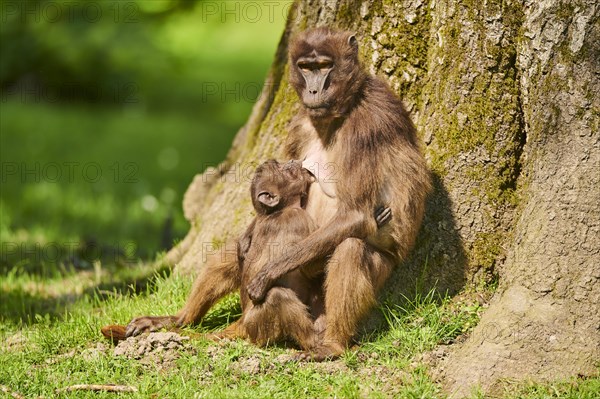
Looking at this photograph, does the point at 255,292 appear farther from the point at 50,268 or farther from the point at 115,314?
the point at 50,268

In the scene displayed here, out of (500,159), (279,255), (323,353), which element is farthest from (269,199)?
(500,159)

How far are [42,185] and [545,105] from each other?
832 cm

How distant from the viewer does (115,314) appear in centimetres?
625

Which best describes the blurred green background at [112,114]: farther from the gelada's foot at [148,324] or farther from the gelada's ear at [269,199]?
the gelada's ear at [269,199]

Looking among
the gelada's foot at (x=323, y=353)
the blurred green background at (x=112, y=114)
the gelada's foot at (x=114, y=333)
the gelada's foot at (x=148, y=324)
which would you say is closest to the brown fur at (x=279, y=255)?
the gelada's foot at (x=323, y=353)

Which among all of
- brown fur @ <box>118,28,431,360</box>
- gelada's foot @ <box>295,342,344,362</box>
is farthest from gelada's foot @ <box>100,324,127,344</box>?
gelada's foot @ <box>295,342,344,362</box>

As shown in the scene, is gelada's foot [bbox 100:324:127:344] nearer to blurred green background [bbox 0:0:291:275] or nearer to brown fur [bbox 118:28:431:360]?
brown fur [bbox 118:28:431:360]

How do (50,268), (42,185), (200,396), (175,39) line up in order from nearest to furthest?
(200,396), (50,268), (42,185), (175,39)

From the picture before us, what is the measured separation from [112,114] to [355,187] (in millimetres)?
12404

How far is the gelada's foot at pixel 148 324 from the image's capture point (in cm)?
573

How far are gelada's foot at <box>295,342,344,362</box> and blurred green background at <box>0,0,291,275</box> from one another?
3500 millimetres

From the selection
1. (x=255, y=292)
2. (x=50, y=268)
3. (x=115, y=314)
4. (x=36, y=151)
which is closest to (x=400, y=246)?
(x=255, y=292)

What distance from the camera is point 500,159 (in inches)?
222

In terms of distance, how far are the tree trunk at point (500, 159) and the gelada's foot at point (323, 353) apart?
66 cm
